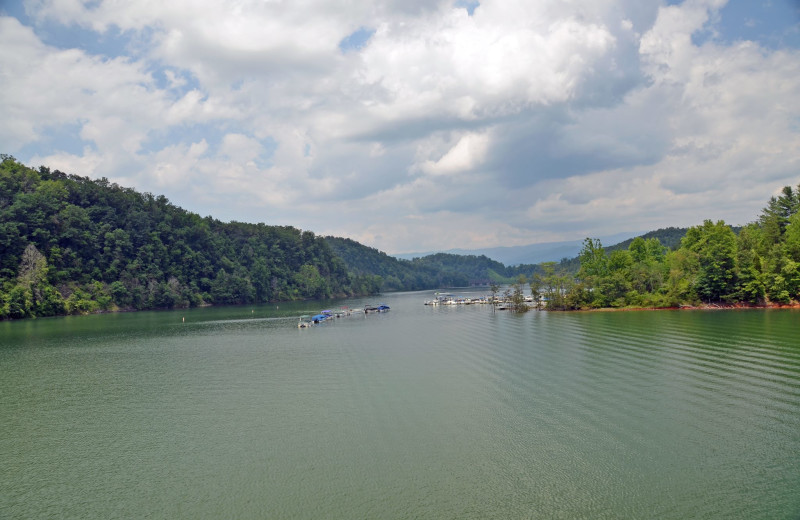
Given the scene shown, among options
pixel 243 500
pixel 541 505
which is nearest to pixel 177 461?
pixel 243 500

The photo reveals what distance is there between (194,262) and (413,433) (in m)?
122

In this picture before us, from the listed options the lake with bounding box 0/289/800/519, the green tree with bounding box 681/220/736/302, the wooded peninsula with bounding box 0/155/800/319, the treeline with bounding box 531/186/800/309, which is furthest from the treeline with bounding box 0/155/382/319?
the green tree with bounding box 681/220/736/302

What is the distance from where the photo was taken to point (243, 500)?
55.4 ft

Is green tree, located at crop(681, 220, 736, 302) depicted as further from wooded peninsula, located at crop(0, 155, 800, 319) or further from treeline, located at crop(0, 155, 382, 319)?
treeline, located at crop(0, 155, 382, 319)

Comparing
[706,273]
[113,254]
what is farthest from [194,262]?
[706,273]

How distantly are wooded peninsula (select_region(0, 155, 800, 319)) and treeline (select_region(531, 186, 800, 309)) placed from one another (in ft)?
0.59

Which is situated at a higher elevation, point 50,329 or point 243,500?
point 50,329

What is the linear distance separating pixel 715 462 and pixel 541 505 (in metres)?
7.98

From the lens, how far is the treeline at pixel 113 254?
3644 inches

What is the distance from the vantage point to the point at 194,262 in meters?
131

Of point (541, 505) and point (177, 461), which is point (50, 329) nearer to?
point (177, 461)

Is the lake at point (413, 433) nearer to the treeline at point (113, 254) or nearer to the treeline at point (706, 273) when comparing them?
the treeline at point (706, 273)

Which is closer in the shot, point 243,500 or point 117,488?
point 243,500

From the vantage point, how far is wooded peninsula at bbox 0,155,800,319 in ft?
255
